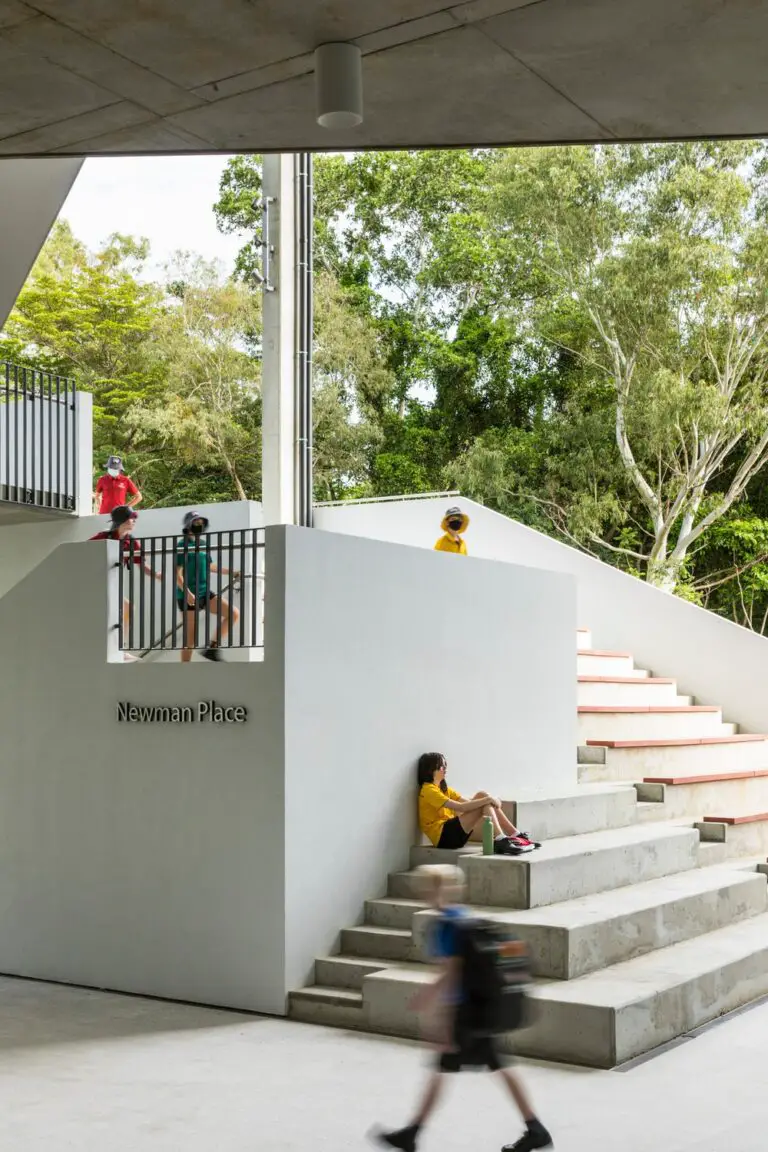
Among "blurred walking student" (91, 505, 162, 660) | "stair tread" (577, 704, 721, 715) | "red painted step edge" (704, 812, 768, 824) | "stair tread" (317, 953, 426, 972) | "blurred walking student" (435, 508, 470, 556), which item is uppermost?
"blurred walking student" (435, 508, 470, 556)

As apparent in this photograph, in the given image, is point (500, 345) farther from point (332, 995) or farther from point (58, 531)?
point (332, 995)

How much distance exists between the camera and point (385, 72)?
6.07 m

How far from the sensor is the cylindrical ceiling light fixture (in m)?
5.60

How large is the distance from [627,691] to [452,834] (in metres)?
4.73

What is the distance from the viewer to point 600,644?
15.4 metres

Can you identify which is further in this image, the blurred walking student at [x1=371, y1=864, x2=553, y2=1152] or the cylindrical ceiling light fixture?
the cylindrical ceiling light fixture

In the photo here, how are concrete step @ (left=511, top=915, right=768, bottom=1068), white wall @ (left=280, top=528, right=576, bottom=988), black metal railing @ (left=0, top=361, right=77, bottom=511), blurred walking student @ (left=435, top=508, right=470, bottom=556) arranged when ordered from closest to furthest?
concrete step @ (left=511, top=915, right=768, bottom=1068), white wall @ (left=280, top=528, right=576, bottom=988), blurred walking student @ (left=435, top=508, right=470, bottom=556), black metal railing @ (left=0, top=361, right=77, bottom=511)

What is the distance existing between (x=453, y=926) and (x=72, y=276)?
102 feet

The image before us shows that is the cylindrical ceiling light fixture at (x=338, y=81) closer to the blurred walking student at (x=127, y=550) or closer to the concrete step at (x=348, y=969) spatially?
the blurred walking student at (x=127, y=550)

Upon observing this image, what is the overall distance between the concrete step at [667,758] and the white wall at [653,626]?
87 centimetres

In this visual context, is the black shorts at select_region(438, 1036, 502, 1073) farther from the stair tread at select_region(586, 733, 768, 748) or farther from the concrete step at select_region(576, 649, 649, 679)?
the concrete step at select_region(576, 649, 649, 679)

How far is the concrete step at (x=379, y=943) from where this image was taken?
9.02 metres

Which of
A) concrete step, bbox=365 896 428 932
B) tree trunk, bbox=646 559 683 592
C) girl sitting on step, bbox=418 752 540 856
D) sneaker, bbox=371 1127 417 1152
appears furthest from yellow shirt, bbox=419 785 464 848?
tree trunk, bbox=646 559 683 592

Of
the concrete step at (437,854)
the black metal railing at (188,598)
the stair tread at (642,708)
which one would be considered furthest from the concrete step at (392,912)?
the stair tread at (642,708)
